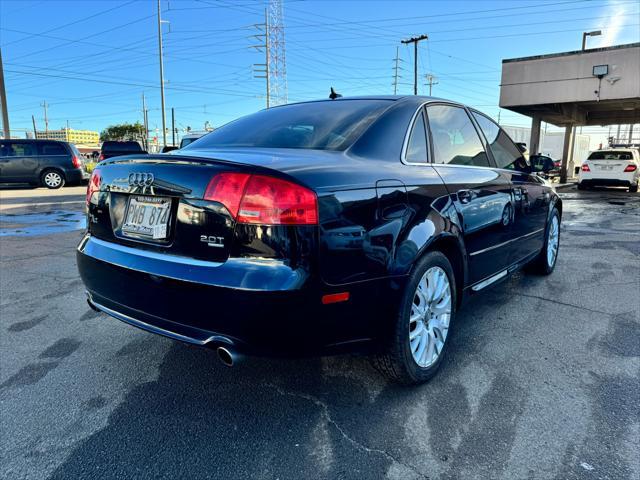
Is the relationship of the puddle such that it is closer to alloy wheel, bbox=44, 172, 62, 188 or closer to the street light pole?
alloy wheel, bbox=44, 172, 62, 188

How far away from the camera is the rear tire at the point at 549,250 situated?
4.70 meters

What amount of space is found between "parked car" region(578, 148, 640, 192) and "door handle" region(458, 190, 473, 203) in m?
17.3

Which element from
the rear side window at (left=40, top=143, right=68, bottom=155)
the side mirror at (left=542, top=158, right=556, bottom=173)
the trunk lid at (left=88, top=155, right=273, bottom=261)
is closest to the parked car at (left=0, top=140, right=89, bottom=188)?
the rear side window at (left=40, top=143, right=68, bottom=155)

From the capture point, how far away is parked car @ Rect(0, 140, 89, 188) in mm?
15031

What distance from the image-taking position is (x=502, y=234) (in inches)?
135

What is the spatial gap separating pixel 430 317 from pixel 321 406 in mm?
778

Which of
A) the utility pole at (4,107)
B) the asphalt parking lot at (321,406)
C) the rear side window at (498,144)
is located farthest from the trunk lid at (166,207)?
the utility pole at (4,107)

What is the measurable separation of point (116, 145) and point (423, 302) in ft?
64.6

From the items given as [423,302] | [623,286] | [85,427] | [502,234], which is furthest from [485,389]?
[623,286]

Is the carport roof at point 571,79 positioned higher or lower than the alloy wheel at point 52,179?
higher

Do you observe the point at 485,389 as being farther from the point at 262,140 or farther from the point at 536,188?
the point at 536,188

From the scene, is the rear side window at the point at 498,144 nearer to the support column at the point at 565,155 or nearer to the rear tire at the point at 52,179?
the rear tire at the point at 52,179

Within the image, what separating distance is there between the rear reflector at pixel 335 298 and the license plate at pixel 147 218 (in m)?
0.81

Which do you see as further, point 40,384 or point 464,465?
point 40,384
